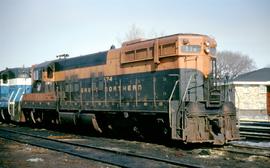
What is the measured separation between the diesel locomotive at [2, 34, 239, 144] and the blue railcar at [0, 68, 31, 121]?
5826mm

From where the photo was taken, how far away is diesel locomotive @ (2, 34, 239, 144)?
11984 millimetres

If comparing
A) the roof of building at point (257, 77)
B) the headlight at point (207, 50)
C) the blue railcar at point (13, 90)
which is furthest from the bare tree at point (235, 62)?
the headlight at point (207, 50)

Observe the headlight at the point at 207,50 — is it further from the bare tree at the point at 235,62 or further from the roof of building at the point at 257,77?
the bare tree at the point at 235,62

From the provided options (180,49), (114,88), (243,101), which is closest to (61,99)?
(114,88)

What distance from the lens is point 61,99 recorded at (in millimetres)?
Result: 18672

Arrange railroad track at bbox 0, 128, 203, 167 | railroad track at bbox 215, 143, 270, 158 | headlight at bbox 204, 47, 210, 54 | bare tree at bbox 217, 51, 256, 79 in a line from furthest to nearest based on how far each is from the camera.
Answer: bare tree at bbox 217, 51, 256, 79 < headlight at bbox 204, 47, 210, 54 < railroad track at bbox 215, 143, 270, 158 < railroad track at bbox 0, 128, 203, 167

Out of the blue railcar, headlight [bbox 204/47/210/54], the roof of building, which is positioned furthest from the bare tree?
headlight [bbox 204/47/210/54]

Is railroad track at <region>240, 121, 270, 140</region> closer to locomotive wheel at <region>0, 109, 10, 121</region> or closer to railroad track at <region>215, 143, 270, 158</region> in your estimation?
railroad track at <region>215, 143, 270, 158</region>

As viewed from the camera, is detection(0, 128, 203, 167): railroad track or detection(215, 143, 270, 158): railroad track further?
detection(215, 143, 270, 158): railroad track

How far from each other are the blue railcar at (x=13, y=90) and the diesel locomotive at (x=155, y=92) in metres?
5.83

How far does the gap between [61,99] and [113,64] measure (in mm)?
4518

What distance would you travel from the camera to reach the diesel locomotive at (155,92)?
1198cm

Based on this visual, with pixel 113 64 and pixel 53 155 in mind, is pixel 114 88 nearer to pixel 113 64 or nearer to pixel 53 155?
pixel 113 64

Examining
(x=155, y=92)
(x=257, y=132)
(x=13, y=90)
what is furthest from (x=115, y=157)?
(x=13, y=90)
